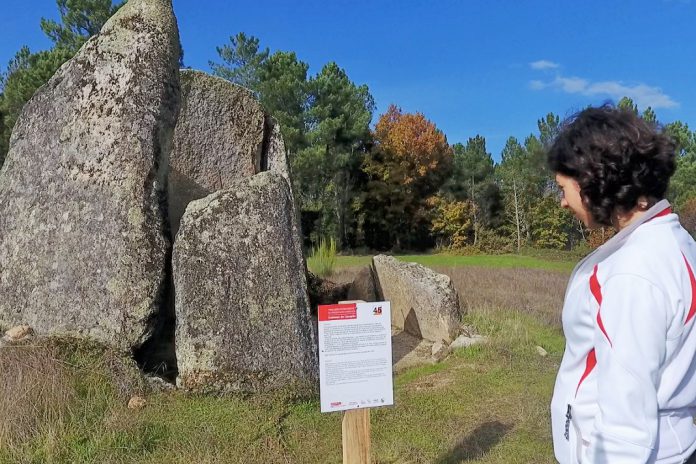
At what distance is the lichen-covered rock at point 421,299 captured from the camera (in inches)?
296

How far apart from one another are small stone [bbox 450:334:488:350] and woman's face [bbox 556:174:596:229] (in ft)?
17.2

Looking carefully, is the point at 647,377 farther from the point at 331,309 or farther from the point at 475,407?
the point at 475,407

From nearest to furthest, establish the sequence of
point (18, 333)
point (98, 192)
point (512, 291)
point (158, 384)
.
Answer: point (158, 384)
point (18, 333)
point (98, 192)
point (512, 291)

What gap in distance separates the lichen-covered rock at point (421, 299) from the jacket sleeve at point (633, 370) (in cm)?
597

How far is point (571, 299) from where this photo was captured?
1.74 m

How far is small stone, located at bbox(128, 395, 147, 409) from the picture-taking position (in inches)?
185

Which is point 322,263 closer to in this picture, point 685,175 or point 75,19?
point 75,19

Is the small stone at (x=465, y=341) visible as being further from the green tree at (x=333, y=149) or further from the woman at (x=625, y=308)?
the green tree at (x=333, y=149)

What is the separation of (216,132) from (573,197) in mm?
7563

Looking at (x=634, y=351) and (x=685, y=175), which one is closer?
(x=634, y=351)

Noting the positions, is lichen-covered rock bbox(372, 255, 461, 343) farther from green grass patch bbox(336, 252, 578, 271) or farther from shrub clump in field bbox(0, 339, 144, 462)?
green grass patch bbox(336, 252, 578, 271)

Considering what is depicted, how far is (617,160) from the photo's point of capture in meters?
1.65

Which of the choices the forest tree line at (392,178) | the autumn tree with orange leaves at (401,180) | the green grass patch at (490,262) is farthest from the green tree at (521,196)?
the green grass patch at (490,262)

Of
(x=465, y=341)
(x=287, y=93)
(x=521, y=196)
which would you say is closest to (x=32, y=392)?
(x=465, y=341)
